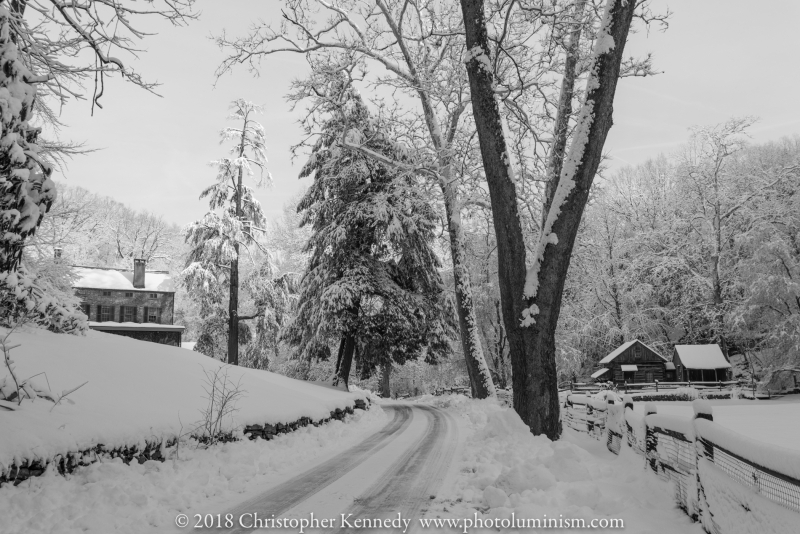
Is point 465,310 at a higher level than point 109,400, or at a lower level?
higher

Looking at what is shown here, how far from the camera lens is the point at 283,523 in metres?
4.69

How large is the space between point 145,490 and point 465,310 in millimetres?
12065

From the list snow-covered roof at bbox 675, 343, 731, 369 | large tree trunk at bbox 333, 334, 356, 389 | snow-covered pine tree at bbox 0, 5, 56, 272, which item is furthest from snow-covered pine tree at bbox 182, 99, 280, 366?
snow-covered roof at bbox 675, 343, 731, 369

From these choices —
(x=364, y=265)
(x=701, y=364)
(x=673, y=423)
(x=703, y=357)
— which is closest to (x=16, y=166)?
(x=673, y=423)

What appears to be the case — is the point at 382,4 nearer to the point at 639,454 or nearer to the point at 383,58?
the point at 383,58

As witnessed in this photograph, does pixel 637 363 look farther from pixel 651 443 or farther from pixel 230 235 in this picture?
pixel 651 443

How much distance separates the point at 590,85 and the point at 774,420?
18031 mm

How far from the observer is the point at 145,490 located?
5.50m

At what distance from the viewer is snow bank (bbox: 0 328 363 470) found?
5.35 metres

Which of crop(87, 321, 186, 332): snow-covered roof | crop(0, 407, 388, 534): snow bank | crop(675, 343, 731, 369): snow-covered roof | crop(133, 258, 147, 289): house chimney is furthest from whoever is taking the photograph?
crop(133, 258, 147, 289): house chimney

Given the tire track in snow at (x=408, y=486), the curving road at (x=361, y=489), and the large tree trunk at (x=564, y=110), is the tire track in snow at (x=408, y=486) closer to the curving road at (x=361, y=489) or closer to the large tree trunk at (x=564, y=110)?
the curving road at (x=361, y=489)

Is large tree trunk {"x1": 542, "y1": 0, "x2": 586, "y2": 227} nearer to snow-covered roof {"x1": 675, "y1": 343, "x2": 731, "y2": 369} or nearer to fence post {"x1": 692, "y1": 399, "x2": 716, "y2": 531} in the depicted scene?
fence post {"x1": 692, "y1": 399, "x2": 716, "y2": 531}

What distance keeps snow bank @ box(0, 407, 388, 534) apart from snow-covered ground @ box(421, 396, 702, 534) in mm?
2591

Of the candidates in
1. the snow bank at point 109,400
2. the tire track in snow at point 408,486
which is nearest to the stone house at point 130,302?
the snow bank at point 109,400
